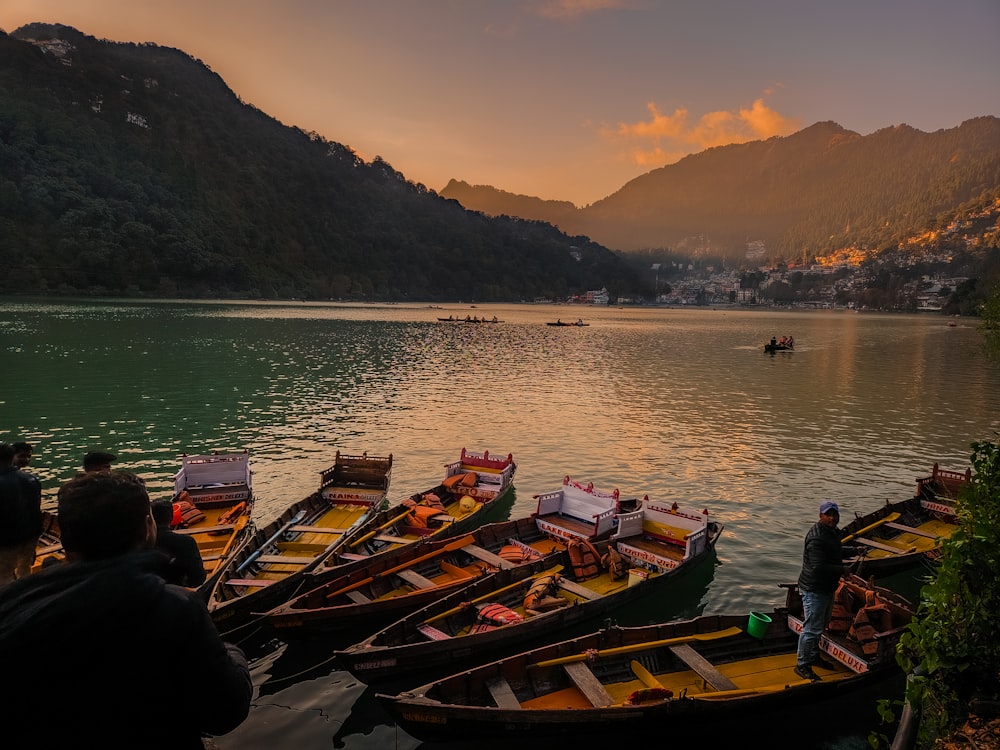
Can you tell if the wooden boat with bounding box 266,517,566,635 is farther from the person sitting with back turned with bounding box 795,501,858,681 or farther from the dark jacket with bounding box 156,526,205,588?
→ the person sitting with back turned with bounding box 795,501,858,681

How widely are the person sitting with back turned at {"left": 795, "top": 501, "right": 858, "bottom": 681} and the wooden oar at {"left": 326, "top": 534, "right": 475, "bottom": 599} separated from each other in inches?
315

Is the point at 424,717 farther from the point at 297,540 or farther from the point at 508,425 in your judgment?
the point at 508,425

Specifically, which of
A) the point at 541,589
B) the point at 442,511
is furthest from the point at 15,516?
the point at 442,511

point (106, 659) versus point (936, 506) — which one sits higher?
point (106, 659)


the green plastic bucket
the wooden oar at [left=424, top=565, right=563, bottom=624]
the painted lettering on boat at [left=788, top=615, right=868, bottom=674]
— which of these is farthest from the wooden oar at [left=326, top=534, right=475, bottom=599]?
the painted lettering on boat at [left=788, top=615, right=868, bottom=674]

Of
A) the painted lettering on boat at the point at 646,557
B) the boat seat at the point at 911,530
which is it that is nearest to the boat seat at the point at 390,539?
the painted lettering on boat at the point at 646,557

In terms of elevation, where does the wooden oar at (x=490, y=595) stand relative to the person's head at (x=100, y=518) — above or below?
below

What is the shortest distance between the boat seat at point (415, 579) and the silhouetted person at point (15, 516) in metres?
7.08

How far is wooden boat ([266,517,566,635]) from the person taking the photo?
477 inches

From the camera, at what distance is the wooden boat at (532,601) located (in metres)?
10.8

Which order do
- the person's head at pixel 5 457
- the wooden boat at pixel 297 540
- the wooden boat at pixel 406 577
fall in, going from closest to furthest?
the person's head at pixel 5 457, the wooden boat at pixel 406 577, the wooden boat at pixel 297 540

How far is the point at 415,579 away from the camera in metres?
13.9

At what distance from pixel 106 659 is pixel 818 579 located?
10.9 m

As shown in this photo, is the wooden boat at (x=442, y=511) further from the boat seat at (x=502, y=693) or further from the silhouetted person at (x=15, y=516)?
the silhouetted person at (x=15, y=516)
